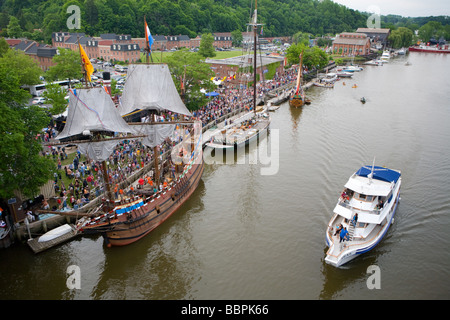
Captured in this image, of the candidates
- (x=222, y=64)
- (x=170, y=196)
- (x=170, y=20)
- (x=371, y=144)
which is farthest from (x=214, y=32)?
(x=170, y=196)

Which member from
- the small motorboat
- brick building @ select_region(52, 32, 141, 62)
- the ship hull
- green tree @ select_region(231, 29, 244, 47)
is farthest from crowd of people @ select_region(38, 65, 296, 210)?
green tree @ select_region(231, 29, 244, 47)

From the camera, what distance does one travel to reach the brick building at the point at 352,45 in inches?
5669

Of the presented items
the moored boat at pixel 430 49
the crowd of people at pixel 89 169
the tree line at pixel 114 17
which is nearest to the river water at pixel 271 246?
the crowd of people at pixel 89 169

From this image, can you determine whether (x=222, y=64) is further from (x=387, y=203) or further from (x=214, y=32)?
(x=214, y=32)

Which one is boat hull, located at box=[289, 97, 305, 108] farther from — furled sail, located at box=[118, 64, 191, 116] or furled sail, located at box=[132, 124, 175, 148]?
furled sail, located at box=[132, 124, 175, 148]

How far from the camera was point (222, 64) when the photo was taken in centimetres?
7838

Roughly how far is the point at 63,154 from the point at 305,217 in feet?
84.9

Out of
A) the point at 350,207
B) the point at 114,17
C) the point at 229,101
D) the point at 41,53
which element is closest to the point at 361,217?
the point at 350,207

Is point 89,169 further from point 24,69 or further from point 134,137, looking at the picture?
point 24,69

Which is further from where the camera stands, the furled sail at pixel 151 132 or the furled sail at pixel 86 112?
the furled sail at pixel 151 132

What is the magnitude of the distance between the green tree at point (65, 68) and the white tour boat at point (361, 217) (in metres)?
50.4

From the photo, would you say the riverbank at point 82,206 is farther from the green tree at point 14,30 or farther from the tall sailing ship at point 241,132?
the green tree at point 14,30

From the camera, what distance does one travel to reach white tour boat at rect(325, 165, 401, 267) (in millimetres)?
24328

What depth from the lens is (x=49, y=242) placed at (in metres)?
25.6
